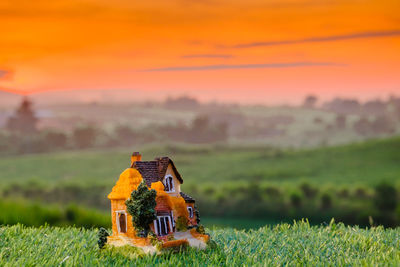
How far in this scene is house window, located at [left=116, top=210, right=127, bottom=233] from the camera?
5898 mm

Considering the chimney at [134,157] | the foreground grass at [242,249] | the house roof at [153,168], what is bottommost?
the foreground grass at [242,249]

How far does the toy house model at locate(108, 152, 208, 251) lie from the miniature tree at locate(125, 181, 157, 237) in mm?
118

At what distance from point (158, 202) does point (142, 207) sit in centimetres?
39

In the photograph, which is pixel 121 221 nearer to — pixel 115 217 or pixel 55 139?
pixel 115 217

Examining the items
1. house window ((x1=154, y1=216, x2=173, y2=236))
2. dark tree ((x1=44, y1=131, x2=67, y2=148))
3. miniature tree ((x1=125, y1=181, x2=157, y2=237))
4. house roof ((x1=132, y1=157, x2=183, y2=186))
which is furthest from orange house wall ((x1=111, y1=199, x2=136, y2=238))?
dark tree ((x1=44, y1=131, x2=67, y2=148))

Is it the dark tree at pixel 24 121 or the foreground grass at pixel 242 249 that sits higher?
the dark tree at pixel 24 121

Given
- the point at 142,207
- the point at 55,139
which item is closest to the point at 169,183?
the point at 142,207

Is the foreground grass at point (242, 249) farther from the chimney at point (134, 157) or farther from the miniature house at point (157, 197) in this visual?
the chimney at point (134, 157)

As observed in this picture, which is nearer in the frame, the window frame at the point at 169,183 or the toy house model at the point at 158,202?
the toy house model at the point at 158,202

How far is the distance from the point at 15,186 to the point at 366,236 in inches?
559

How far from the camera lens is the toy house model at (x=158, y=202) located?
580 centimetres

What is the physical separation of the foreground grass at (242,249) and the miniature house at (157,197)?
0.36 metres

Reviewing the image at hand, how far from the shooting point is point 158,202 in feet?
19.1

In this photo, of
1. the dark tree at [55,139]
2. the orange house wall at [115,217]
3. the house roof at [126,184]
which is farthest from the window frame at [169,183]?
the dark tree at [55,139]
